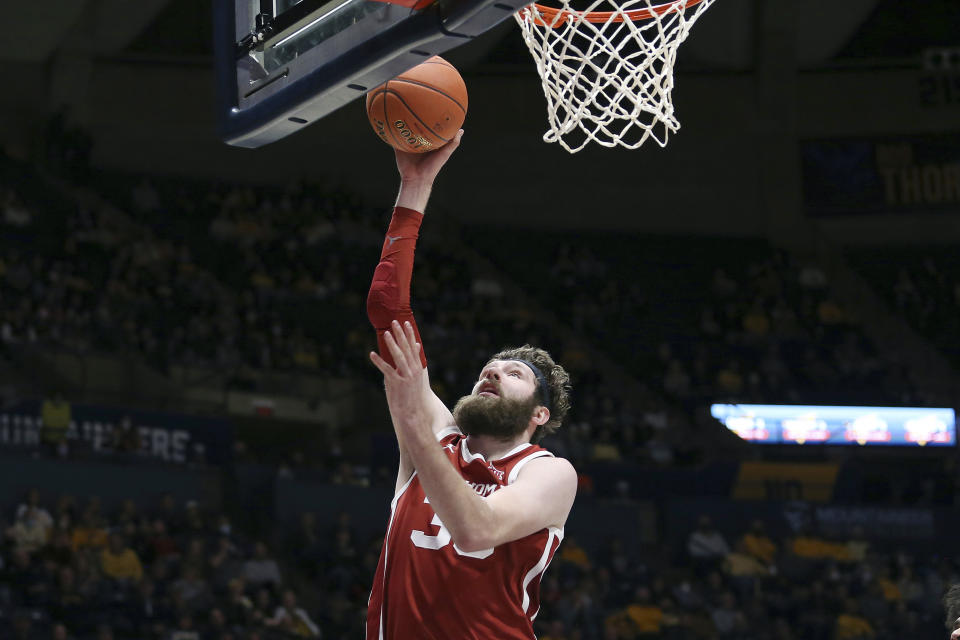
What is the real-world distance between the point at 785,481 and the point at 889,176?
573 centimetres

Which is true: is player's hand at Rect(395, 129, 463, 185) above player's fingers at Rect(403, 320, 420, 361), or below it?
above

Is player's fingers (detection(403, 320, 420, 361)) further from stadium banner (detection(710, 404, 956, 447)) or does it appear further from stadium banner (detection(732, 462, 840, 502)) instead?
stadium banner (detection(710, 404, 956, 447))

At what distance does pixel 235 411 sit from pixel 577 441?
13.3 feet

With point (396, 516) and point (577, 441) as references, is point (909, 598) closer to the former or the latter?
point (577, 441)

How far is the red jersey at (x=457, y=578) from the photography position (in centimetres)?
306

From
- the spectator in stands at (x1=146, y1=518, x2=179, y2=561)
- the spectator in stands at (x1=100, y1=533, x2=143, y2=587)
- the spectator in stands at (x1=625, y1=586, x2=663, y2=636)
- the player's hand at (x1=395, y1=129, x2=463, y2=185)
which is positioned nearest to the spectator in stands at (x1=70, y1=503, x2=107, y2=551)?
the spectator in stands at (x1=100, y1=533, x2=143, y2=587)

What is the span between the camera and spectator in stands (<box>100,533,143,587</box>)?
33.5 ft

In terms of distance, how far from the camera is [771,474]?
51.3 feet

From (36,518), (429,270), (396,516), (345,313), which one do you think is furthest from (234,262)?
(396,516)

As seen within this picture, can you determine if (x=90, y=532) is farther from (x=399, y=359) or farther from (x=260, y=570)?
(x=399, y=359)

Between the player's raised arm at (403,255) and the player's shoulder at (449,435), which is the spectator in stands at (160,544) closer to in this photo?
the player's shoulder at (449,435)

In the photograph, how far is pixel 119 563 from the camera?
10297 millimetres

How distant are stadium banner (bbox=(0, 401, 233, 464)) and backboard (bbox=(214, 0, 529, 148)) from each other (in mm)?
9396

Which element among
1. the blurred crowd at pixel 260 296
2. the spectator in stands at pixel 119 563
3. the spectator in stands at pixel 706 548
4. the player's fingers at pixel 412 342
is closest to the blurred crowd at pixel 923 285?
the blurred crowd at pixel 260 296
